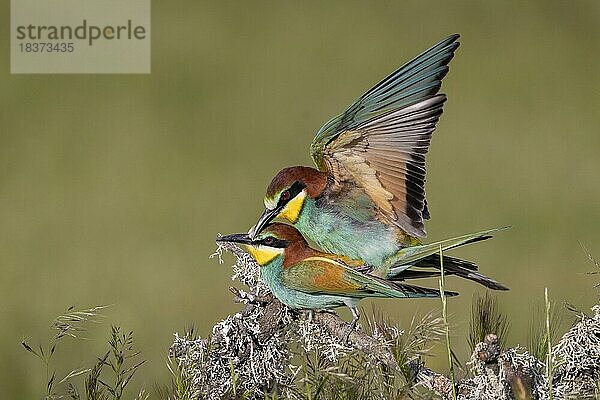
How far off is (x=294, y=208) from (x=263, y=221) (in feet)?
0.11

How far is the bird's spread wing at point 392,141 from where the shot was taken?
87 centimetres

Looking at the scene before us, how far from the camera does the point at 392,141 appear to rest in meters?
0.90

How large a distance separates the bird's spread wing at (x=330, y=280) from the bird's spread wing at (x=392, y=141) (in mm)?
66

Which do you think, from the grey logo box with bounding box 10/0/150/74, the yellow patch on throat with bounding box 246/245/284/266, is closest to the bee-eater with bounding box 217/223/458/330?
the yellow patch on throat with bounding box 246/245/284/266

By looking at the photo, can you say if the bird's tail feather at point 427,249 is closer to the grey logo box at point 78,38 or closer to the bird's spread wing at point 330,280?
the bird's spread wing at point 330,280

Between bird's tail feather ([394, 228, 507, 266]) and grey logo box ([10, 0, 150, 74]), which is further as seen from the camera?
grey logo box ([10, 0, 150, 74])

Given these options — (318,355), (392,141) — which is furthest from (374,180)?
(318,355)

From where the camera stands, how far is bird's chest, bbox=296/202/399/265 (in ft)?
2.97

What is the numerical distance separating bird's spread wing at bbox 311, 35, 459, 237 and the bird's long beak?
2.3 inches

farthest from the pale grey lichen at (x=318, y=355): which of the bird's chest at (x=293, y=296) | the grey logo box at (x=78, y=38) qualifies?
the grey logo box at (x=78, y=38)

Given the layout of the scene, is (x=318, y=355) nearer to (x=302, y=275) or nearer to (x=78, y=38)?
(x=302, y=275)

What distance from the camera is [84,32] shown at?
315 cm

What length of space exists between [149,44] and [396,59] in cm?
71

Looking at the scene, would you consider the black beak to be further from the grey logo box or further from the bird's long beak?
the grey logo box
